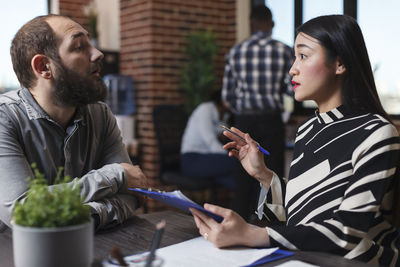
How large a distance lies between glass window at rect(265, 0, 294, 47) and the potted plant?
4.21 m

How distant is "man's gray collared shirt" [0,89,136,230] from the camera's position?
50.0 inches

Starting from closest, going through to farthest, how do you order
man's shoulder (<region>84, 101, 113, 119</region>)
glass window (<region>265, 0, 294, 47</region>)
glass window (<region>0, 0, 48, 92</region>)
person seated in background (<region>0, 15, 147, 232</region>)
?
person seated in background (<region>0, 15, 147, 232</region>) < man's shoulder (<region>84, 101, 113, 119</region>) < glass window (<region>265, 0, 294, 47</region>) < glass window (<region>0, 0, 48, 92</region>)

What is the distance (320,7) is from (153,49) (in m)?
1.74

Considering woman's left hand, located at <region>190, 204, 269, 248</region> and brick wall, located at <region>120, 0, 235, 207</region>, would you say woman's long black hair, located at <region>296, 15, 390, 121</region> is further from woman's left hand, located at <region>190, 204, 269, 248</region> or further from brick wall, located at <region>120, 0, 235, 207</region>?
brick wall, located at <region>120, 0, 235, 207</region>

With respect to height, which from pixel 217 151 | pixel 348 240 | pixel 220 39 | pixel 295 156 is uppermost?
pixel 220 39

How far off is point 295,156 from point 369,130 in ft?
1.06

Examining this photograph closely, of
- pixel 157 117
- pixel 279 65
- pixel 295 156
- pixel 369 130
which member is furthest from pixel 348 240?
pixel 157 117

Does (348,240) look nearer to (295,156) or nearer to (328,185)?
(328,185)

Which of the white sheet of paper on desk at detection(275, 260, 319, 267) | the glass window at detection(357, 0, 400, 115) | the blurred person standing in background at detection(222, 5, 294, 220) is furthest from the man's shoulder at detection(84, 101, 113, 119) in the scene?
the glass window at detection(357, 0, 400, 115)

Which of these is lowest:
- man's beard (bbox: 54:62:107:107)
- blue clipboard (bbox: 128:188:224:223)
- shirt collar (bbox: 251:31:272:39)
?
blue clipboard (bbox: 128:188:224:223)

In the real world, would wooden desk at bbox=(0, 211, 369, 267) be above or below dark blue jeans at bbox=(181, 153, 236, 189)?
above

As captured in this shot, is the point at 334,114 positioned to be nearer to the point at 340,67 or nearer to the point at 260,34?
the point at 340,67

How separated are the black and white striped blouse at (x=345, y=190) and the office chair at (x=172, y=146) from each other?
238cm

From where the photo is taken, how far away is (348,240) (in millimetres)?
1090
